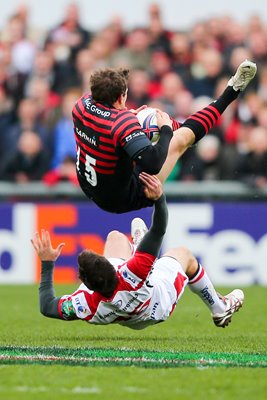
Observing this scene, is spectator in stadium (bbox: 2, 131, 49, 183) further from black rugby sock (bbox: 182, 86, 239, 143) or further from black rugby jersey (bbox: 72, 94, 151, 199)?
black rugby jersey (bbox: 72, 94, 151, 199)

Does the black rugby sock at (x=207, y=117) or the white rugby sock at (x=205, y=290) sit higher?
the black rugby sock at (x=207, y=117)

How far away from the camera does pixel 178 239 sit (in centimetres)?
1683

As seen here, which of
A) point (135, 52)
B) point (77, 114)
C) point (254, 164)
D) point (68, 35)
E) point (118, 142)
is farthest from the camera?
point (68, 35)

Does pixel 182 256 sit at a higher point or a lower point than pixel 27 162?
higher

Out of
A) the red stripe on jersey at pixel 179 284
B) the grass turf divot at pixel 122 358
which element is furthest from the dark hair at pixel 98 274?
the red stripe on jersey at pixel 179 284

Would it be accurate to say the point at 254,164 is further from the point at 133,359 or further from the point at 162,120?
the point at 133,359

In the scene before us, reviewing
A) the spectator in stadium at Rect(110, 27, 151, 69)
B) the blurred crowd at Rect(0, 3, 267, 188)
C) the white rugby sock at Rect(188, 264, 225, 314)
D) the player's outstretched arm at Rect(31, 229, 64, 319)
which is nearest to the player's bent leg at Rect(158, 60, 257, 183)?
the white rugby sock at Rect(188, 264, 225, 314)

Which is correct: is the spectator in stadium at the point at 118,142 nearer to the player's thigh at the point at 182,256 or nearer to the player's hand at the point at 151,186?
the player's hand at the point at 151,186

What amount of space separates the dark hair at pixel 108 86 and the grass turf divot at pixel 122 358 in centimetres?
206

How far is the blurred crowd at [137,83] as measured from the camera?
1712cm

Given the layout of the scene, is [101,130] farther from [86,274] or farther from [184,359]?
[184,359]

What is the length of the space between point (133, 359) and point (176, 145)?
2.14m

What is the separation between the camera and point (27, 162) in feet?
57.0

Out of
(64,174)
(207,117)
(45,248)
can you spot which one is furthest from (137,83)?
(45,248)
